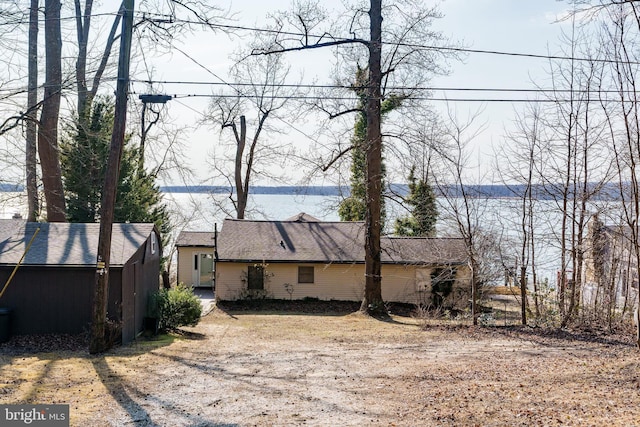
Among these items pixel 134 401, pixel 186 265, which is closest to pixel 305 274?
pixel 186 265

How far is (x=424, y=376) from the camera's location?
9828 mm

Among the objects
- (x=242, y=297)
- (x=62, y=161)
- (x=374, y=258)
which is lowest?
(x=242, y=297)

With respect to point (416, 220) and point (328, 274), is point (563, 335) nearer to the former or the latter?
point (328, 274)

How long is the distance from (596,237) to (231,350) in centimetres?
1070

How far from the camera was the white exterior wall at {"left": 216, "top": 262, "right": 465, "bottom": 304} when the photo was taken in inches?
983

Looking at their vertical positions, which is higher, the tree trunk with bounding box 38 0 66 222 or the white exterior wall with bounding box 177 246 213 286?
the tree trunk with bounding box 38 0 66 222

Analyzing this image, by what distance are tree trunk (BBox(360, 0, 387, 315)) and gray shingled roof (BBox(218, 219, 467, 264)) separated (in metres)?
3.16

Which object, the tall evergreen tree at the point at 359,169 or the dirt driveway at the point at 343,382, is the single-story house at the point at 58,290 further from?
the tall evergreen tree at the point at 359,169

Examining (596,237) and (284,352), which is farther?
(596,237)

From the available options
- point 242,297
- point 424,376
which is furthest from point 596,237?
point 242,297

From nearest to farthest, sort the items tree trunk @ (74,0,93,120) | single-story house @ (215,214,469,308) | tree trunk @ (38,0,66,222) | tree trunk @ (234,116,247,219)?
tree trunk @ (38,0,66,222) < tree trunk @ (74,0,93,120) < single-story house @ (215,214,469,308) < tree trunk @ (234,116,247,219)

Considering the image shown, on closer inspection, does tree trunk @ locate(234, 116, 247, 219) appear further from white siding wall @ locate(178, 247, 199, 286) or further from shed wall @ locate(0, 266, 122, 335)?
shed wall @ locate(0, 266, 122, 335)

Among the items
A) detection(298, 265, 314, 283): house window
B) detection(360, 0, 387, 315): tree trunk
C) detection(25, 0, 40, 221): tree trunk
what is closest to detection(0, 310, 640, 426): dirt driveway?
detection(360, 0, 387, 315): tree trunk

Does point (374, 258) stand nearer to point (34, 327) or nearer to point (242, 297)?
point (242, 297)
